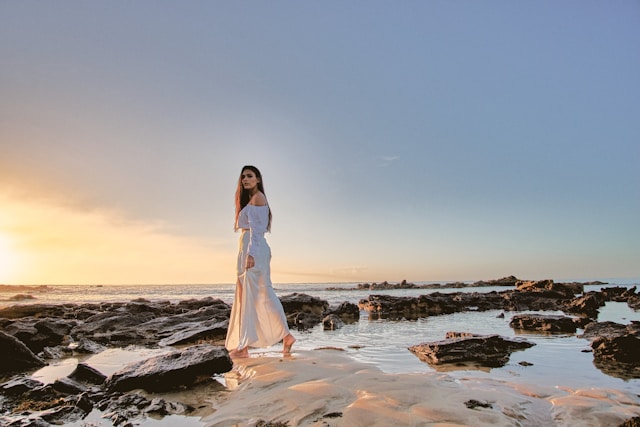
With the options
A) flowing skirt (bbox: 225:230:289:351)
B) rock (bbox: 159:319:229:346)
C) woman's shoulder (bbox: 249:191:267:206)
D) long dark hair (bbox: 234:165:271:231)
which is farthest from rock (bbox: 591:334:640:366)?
rock (bbox: 159:319:229:346)

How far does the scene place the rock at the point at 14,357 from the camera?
5797 millimetres

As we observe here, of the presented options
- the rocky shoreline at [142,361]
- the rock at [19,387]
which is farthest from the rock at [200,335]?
the rock at [19,387]

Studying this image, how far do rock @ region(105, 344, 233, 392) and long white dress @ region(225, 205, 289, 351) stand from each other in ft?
4.70

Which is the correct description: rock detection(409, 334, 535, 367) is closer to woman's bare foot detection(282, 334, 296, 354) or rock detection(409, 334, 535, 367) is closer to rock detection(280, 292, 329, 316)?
woman's bare foot detection(282, 334, 296, 354)

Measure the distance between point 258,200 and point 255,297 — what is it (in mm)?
1757

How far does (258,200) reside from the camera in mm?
6891

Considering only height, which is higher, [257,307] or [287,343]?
[257,307]

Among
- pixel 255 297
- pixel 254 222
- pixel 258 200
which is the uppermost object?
pixel 258 200

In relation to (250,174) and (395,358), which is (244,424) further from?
(250,174)

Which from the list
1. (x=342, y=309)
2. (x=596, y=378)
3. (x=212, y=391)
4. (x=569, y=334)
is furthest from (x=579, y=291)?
(x=212, y=391)

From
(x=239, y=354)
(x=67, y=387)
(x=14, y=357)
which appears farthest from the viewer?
(x=239, y=354)

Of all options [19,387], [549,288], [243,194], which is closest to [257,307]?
[243,194]

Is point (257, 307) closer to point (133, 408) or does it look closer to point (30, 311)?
point (133, 408)

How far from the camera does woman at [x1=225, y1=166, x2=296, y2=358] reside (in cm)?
649
